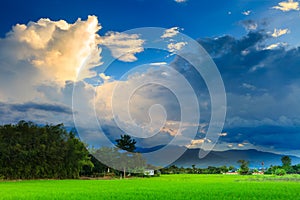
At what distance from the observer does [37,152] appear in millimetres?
43656

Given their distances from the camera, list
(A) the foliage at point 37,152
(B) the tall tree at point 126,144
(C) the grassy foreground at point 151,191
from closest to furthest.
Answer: (C) the grassy foreground at point 151,191, (A) the foliage at point 37,152, (B) the tall tree at point 126,144

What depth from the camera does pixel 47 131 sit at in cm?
4722

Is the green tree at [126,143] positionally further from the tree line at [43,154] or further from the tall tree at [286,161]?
the tall tree at [286,161]

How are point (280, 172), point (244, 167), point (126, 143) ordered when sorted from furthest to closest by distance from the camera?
point (244, 167) → point (280, 172) → point (126, 143)

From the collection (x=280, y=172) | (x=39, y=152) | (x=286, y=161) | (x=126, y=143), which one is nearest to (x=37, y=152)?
(x=39, y=152)

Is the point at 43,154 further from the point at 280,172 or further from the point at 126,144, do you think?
the point at 280,172

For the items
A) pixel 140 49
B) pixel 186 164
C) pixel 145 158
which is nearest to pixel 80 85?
pixel 140 49

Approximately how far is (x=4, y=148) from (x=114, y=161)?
2404 cm

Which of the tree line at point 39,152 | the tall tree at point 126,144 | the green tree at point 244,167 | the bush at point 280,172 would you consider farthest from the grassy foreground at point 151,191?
the green tree at point 244,167

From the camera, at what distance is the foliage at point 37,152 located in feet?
138

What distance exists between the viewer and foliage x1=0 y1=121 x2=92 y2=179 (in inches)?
1651

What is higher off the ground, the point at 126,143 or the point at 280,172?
the point at 126,143

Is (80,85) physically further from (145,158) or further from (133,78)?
(145,158)

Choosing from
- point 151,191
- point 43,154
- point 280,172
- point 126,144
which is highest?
point 126,144
